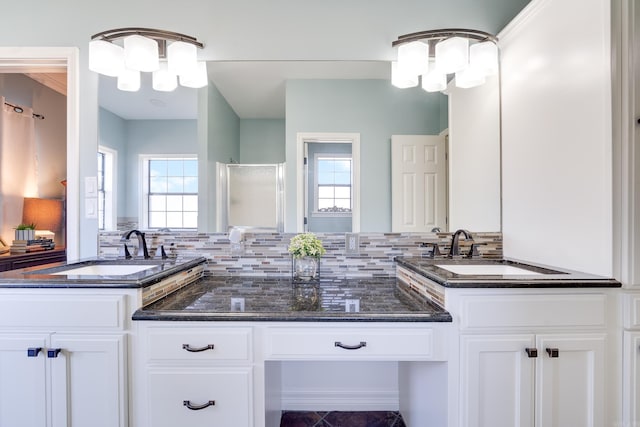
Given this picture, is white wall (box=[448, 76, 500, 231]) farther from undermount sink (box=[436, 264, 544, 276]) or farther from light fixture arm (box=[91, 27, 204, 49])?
light fixture arm (box=[91, 27, 204, 49])

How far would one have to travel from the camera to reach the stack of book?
2498 millimetres

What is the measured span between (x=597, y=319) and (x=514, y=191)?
76 cm

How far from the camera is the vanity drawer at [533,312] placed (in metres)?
1.15

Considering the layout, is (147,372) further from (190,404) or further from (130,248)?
(130,248)

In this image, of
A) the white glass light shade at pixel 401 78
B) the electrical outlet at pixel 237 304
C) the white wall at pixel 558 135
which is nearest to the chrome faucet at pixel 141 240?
the electrical outlet at pixel 237 304

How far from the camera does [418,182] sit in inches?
73.2

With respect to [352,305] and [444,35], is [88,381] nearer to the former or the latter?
[352,305]

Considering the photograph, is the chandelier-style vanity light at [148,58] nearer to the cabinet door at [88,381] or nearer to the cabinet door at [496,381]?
the cabinet door at [88,381]

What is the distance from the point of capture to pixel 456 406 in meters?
1.14

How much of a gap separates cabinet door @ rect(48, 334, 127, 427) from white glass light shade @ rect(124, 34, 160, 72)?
4.51 ft

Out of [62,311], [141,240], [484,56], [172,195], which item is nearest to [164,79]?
[172,195]

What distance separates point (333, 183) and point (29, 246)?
2.65m

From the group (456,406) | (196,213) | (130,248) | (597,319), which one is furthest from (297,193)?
(597,319)

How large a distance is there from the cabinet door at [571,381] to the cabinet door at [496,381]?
0.05 m
